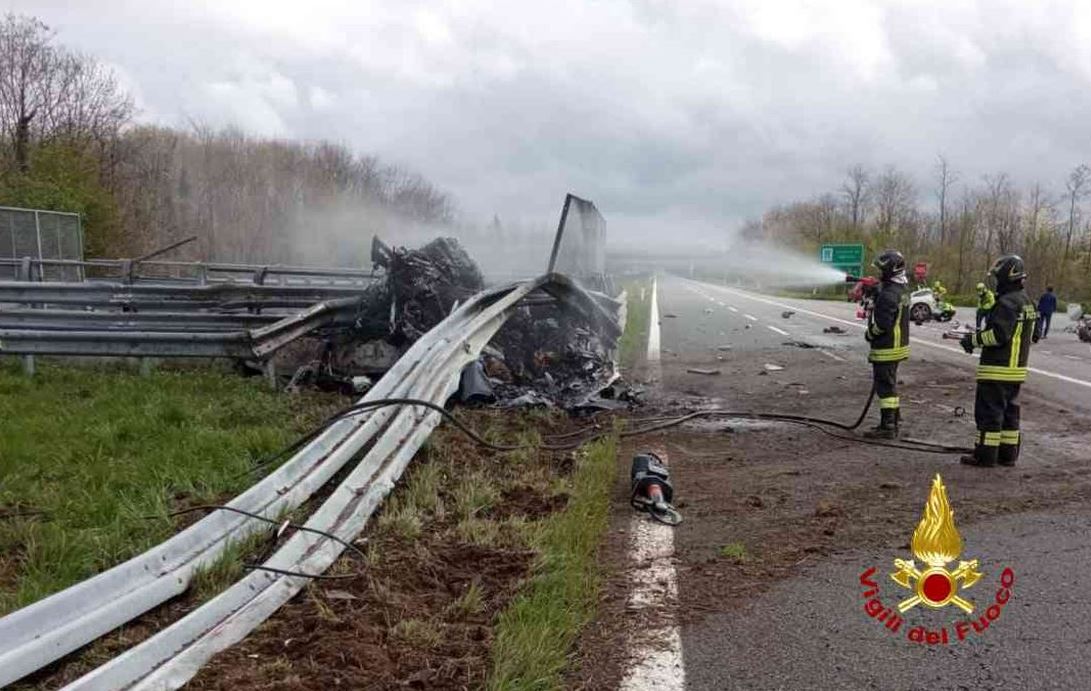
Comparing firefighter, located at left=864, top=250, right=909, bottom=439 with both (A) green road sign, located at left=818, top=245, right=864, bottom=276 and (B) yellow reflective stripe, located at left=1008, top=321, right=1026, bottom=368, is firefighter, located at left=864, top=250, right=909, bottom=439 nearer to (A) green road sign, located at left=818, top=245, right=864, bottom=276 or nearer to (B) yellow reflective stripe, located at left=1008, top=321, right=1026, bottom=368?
(B) yellow reflective stripe, located at left=1008, top=321, right=1026, bottom=368

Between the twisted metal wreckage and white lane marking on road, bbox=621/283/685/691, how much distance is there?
1.32m

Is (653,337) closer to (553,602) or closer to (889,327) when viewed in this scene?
(889,327)

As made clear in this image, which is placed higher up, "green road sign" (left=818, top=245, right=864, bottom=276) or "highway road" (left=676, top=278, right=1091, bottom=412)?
"green road sign" (left=818, top=245, right=864, bottom=276)

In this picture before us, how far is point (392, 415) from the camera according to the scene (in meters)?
4.95

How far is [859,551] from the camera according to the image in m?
4.00

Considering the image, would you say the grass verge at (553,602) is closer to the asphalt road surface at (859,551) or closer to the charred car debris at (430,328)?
the asphalt road surface at (859,551)

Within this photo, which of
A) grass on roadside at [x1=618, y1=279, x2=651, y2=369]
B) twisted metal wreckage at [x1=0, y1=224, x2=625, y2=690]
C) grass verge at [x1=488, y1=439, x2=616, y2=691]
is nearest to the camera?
twisted metal wreckage at [x1=0, y1=224, x2=625, y2=690]

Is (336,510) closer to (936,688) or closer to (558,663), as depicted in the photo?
(558,663)

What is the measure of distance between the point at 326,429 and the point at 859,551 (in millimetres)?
2874

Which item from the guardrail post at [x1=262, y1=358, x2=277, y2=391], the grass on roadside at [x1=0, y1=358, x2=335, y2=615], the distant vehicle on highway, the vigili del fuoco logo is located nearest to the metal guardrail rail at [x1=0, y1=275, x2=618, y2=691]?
the grass on roadside at [x1=0, y1=358, x2=335, y2=615]

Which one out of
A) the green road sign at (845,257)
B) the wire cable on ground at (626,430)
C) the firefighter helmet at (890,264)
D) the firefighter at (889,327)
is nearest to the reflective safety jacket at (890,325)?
the firefighter at (889,327)

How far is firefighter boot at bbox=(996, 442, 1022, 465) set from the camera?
5875 mm

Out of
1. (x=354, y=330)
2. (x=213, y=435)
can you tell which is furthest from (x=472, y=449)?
(x=354, y=330)

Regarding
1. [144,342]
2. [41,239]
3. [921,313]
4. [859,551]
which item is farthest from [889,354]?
[921,313]
